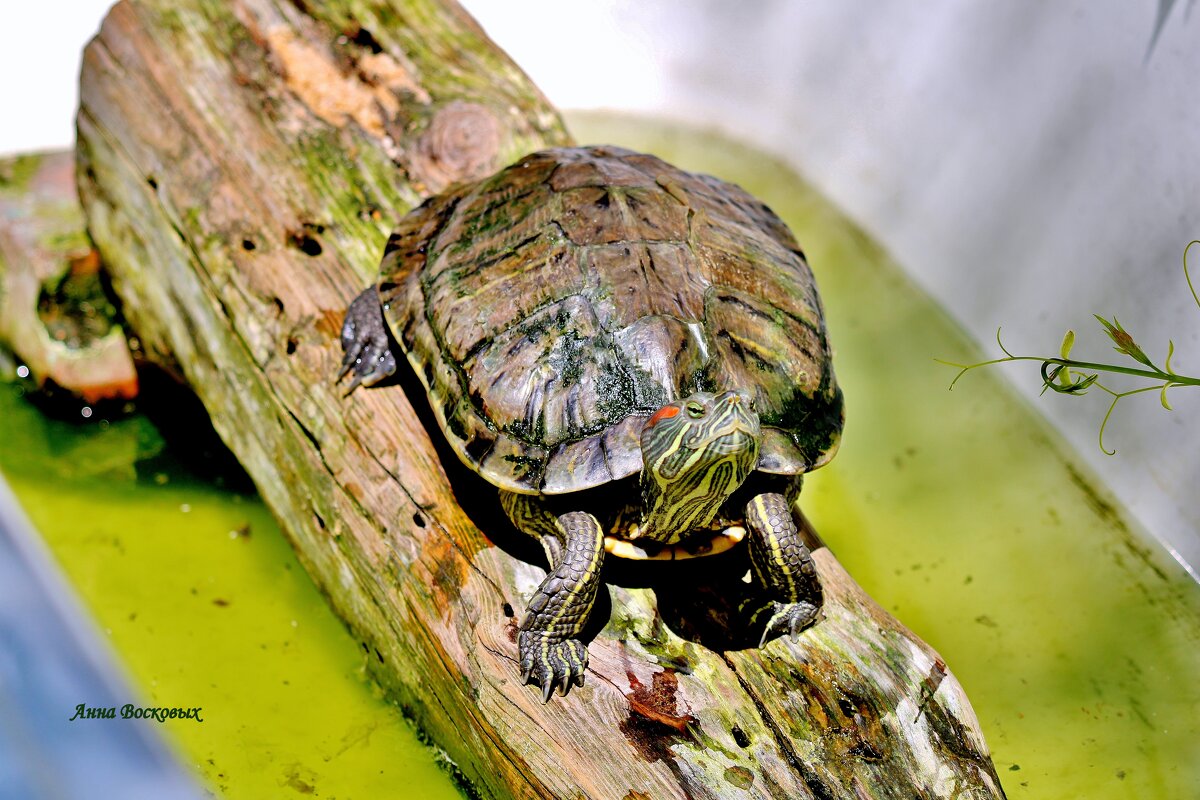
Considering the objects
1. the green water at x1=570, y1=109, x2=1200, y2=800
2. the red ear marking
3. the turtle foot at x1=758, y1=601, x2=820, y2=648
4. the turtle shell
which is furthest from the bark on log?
the green water at x1=570, y1=109, x2=1200, y2=800

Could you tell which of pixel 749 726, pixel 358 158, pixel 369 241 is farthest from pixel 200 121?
pixel 749 726

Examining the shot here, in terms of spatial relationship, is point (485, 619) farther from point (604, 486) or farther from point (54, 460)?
point (54, 460)

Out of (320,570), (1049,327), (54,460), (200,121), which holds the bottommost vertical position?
(54,460)

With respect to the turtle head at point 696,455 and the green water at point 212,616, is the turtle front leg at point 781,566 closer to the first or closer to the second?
the turtle head at point 696,455

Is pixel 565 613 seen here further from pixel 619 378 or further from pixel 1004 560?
pixel 1004 560

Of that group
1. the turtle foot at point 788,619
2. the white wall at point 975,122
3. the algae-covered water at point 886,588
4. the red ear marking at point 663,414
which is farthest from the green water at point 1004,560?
the red ear marking at point 663,414

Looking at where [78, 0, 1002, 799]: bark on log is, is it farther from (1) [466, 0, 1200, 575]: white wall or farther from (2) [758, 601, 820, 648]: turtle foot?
(1) [466, 0, 1200, 575]: white wall
